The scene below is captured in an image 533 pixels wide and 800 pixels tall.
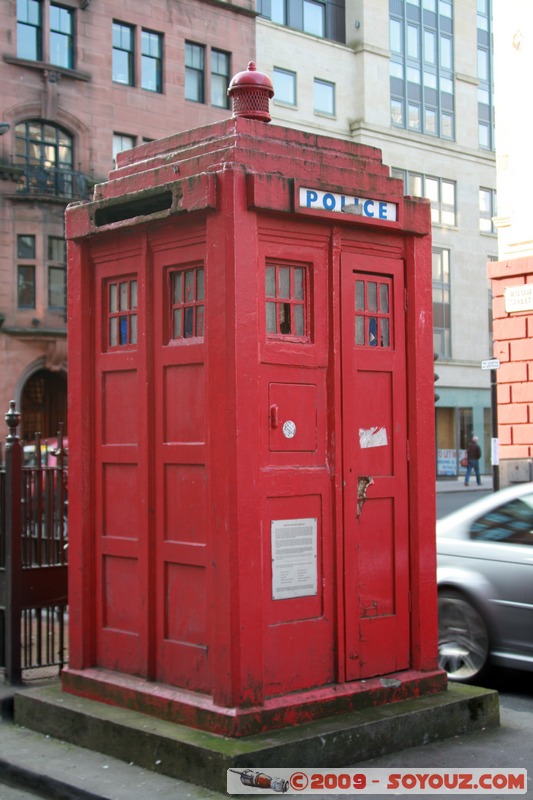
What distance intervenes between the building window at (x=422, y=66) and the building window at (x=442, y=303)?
564 cm

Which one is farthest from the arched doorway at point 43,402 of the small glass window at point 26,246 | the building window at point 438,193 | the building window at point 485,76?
the building window at point 485,76

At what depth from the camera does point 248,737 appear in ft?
16.1

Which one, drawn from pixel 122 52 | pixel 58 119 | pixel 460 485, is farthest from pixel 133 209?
pixel 460 485

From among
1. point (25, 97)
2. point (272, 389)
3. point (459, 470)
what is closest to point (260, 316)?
point (272, 389)

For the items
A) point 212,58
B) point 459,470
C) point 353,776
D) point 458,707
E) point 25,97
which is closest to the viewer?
point 353,776

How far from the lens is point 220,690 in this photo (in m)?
5.03

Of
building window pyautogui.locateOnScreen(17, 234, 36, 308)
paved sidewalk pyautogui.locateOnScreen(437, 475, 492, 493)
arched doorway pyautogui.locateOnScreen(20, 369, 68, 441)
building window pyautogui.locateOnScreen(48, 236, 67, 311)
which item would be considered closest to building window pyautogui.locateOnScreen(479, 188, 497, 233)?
paved sidewalk pyautogui.locateOnScreen(437, 475, 492, 493)

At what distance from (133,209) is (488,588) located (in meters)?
3.83

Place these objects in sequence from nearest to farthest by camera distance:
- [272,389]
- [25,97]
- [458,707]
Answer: [272,389] < [458,707] < [25,97]

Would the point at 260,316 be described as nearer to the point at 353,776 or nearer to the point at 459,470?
the point at 353,776

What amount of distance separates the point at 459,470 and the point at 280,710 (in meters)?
39.9

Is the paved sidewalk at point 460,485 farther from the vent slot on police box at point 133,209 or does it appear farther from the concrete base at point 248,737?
the vent slot on police box at point 133,209

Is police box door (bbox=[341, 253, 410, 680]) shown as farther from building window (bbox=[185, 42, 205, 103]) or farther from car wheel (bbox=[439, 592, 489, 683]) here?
building window (bbox=[185, 42, 205, 103])

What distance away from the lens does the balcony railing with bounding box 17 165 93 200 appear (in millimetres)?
33031
